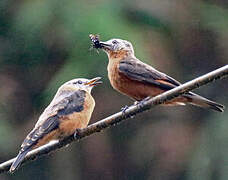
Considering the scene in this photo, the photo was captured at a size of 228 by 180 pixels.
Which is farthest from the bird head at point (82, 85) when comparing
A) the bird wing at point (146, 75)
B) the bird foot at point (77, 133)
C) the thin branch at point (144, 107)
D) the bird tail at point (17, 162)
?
the bird tail at point (17, 162)

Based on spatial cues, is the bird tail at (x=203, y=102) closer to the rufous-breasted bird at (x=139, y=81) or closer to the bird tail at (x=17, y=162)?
the rufous-breasted bird at (x=139, y=81)

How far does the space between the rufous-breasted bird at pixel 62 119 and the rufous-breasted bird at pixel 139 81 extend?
1.44ft

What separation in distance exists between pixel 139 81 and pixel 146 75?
0.34 feet

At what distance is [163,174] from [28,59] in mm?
3863

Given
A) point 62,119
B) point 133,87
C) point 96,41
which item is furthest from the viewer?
point 96,41

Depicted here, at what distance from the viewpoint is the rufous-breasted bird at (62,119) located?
7.49 meters

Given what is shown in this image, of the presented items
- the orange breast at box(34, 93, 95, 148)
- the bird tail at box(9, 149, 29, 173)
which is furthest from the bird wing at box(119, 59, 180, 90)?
the bird tail at box(9, 149, 29, 173)

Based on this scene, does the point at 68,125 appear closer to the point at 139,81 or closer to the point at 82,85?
the point at 139,81

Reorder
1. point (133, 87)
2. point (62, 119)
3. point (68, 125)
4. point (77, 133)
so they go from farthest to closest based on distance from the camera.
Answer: point (133, 87) < point (62, 119) < point (68, 125) < point (77, 133)

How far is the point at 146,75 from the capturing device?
8133mm

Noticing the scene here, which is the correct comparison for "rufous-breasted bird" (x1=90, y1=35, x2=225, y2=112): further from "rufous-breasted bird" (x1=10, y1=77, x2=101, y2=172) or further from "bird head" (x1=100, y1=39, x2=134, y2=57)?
"rufous-breasted bird" (x1=10, y1=77, x2=101, y2=172)

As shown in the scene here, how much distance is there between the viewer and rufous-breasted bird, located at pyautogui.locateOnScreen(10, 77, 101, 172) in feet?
24.6

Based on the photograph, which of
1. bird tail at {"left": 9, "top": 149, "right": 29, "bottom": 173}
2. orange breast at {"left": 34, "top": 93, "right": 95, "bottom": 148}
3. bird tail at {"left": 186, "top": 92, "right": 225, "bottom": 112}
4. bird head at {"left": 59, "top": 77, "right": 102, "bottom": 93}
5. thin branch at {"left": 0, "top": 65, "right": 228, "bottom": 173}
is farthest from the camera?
bird head at {"left": 59, "top": 77, "right": 102, "bottom": 93}

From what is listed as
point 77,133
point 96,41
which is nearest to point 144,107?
point 77,133
